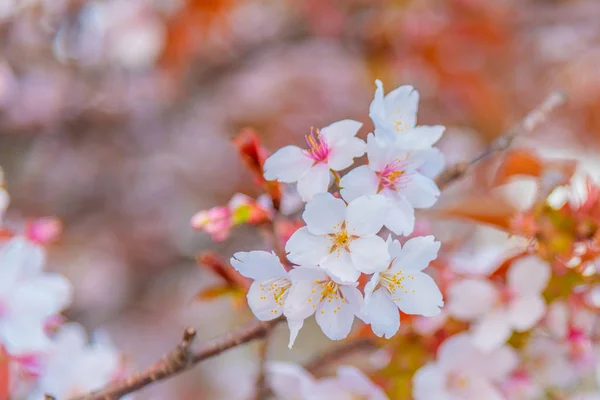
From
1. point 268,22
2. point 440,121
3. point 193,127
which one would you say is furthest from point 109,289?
point 440,121

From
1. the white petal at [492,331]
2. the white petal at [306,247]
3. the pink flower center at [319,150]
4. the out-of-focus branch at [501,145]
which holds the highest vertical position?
the pink flower center at [319,150]

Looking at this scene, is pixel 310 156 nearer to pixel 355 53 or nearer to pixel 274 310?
pixel 274 310

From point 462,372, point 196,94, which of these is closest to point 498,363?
point 462,372

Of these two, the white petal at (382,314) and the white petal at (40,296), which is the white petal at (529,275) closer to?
the white petal at (382,314)

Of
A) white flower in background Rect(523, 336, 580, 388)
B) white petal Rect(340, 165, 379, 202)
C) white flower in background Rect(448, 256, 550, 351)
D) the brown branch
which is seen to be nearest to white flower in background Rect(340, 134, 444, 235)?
white petal Rect(340, 165, 379, 202)

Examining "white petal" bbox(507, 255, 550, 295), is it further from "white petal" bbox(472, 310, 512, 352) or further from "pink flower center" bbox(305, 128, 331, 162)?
"pink flower center" bbox(305, 128, 331, 162)

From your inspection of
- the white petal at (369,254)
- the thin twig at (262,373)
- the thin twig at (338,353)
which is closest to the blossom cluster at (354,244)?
the white petal at (369,254)
